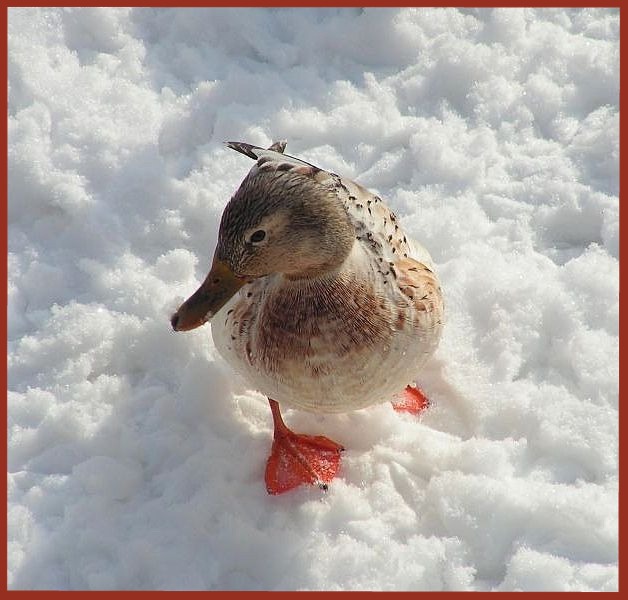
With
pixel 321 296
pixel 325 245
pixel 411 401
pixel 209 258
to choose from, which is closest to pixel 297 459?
pixel 411 401

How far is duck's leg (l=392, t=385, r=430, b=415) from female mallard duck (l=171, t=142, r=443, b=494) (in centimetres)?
43

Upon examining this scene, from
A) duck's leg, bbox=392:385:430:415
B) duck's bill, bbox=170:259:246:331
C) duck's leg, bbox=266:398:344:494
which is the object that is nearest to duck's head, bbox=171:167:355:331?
duck's bill, bbox=170:259:246:331

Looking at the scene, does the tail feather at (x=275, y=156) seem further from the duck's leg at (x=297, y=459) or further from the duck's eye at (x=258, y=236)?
the duck's leg at (x=297, y=459)

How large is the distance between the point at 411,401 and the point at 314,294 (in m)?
0.89

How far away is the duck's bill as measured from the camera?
220cm

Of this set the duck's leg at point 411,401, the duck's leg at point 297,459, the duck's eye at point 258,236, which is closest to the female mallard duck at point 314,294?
the duck's eye at point 258,236

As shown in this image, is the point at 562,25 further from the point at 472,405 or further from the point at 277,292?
the point at 277,292

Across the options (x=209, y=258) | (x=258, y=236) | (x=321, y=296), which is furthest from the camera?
(x=209, y=258)

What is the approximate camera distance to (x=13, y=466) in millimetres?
2809

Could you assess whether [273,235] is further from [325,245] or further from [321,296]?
[321,296]

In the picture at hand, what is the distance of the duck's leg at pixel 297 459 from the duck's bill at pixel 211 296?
2.20 feet

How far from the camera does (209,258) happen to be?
3.40 meters

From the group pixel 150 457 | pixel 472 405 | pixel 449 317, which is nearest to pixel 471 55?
pixel 449 317

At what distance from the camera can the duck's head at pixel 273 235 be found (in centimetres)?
206
